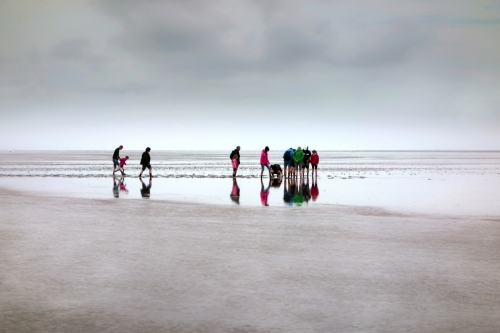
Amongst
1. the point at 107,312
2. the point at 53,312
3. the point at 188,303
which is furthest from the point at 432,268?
the point at 53,312

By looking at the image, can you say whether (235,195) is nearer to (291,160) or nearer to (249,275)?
(291,160)

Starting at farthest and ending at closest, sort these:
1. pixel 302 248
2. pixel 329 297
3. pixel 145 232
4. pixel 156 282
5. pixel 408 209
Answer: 1. pixel 408 209
2. pixel 145 232
3. pixel 302 248
4. pixel 156 282
5. pixel 329 297

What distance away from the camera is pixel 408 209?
18.6 m

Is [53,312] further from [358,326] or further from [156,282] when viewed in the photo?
[358,326]

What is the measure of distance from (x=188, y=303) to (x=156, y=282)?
1.24 metres

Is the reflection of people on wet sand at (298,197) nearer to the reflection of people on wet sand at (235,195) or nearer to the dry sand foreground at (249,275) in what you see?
the reflection of people on wet sand at (235,195)

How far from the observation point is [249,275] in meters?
8.78

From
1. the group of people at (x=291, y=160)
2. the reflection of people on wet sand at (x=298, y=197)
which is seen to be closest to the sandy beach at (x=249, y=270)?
the reflection of people on wet sand at (x=298, y=197)

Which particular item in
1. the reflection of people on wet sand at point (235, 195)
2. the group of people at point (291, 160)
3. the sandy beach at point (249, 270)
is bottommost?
the sandy beach at point (249, 270)

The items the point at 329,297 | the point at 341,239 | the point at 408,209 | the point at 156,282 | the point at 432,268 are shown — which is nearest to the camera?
the point at 329,297

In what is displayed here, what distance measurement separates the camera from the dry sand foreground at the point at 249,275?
654cm

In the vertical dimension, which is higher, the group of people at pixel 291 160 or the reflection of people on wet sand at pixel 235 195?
the group of people at pixel 291 160

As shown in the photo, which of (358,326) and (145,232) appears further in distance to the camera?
(145,232)

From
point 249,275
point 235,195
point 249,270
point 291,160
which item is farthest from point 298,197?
point 249,275
